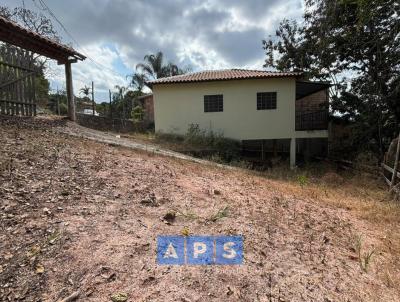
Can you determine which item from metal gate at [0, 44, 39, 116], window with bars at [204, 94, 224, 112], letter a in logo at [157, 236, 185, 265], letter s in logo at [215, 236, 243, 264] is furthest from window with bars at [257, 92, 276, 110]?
letter a in logo at [157, 236, 185, 265]

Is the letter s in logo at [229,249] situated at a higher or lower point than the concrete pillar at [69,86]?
lower

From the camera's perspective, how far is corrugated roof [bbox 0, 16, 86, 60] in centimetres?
830

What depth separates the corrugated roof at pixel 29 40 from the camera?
8.30 m

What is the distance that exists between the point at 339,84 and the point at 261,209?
1508cm

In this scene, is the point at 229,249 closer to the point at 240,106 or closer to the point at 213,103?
the point at 240,106

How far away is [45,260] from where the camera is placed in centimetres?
296

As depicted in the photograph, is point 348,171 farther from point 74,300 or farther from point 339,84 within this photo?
point 74,300

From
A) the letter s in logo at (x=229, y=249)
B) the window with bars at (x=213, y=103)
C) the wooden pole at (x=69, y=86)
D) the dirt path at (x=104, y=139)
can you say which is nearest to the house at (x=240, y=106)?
the window with bars at (x=213, y=103)

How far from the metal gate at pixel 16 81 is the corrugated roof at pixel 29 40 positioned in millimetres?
215

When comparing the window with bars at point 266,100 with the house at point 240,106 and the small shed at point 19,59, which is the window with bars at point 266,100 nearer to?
the house at point 240,106

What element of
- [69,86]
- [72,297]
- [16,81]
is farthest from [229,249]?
[69,86]

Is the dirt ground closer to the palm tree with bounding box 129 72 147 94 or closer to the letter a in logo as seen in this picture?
the letter a in logo

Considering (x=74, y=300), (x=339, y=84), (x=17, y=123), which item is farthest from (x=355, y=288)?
(x=339, y=84)

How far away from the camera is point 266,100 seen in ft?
54.0
